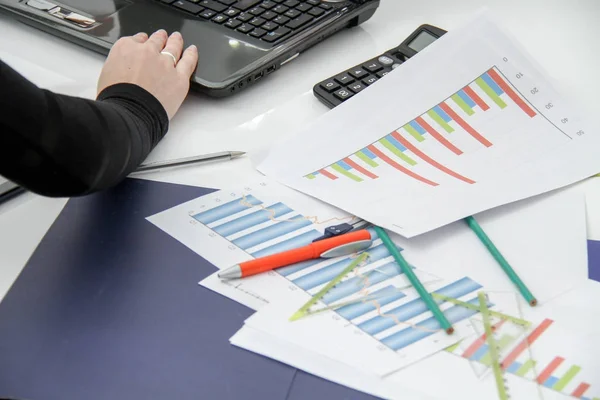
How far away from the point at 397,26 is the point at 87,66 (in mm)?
350

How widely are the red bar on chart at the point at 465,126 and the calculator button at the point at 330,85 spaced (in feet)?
0.35

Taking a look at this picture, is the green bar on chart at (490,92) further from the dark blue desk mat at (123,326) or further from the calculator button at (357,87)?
the dark blue desk mat at (123,326)

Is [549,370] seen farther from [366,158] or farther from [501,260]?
[366,158]

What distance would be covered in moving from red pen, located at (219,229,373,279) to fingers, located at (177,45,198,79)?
255mm

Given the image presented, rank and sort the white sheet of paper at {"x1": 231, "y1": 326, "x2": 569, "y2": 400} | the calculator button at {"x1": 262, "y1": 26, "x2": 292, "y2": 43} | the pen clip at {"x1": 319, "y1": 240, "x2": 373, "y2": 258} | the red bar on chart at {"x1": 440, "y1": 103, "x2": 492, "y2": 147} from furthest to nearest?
the calculator button at {"x1": 262, "y1": 26, "x2": 292, "y2": 43}
the red bar on chart at {"x1": 440, "y1": 103, "x2": 492, "y2": 147}
the pen clip at {"x1": 319, "y1": 240, "x2": 373, "y2": 258}
the white sheet of paper at {"x1": 231, "y1": 326, "x2": 569, "y2": 400}

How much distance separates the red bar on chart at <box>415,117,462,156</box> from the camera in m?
0.64

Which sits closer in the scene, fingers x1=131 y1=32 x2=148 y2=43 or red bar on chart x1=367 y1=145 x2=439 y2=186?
red bar on chart x1=367 y1=145 x2=439 y2=186

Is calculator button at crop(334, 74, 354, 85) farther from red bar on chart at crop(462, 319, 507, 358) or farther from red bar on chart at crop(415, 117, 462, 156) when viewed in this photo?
red bar on chart at crop(462, 319, 507, 358)

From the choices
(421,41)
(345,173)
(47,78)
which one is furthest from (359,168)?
(47,78)

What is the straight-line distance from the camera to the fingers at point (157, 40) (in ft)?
2.38

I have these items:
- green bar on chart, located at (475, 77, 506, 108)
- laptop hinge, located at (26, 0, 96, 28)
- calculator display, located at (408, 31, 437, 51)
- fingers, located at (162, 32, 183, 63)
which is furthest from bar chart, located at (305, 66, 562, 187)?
laptop hinge, located at (26, 0, 96, 28)

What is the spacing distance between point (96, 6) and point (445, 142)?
432 millimetres

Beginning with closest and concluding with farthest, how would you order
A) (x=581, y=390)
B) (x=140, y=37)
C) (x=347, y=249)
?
(x=581, y=390) → (x=347, y=249) → (x=140, y=37)

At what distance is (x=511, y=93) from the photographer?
2.21ft
